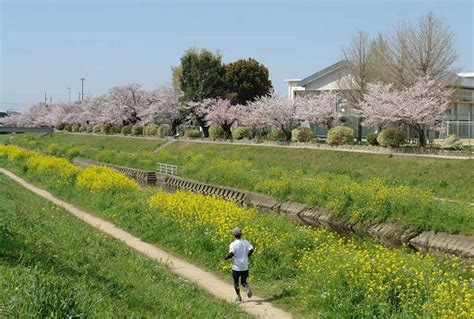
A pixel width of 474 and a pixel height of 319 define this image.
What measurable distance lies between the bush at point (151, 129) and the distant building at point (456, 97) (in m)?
17.7

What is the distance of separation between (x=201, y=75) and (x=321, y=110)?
20379mm

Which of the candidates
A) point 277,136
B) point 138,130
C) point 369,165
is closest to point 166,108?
point 138,130

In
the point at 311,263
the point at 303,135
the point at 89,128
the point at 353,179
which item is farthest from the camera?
the point at 89,128

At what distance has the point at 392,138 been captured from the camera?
3316cm

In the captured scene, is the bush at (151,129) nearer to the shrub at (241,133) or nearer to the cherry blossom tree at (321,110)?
the shrub at (241,133)

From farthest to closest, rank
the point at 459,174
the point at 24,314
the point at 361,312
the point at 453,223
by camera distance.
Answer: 1. the point at 459,174
2. the point at 453,223
3. the point at 361,312
4. the point at 24,314

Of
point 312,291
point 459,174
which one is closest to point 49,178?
point 459,174

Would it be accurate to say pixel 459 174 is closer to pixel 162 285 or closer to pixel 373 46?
pixel 162 285

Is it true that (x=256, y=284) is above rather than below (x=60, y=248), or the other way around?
below

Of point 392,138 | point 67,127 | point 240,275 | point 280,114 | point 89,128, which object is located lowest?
point 240,275

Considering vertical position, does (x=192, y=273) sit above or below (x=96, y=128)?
below

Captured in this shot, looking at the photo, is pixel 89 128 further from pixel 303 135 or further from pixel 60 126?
pixel 303 135

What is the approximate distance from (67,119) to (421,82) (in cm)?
8319

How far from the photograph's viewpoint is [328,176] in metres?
26.4
